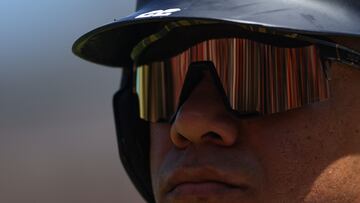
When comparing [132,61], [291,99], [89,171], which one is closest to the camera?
[291,99]

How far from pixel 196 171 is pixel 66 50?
1.22m

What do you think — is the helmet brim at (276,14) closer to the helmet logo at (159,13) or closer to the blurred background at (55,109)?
the helmet logo at (159,13)

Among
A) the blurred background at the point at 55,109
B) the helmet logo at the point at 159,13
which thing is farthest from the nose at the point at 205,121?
the blurred background at the point at 55,109

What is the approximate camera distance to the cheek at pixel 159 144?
131cm

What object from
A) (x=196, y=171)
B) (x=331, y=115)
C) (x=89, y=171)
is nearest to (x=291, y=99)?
(x=331, y=115)

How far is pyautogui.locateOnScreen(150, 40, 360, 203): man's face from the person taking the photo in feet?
3.70

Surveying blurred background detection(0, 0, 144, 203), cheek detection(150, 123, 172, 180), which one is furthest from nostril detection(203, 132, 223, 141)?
blurred background detection(0, 0, 144, 203)

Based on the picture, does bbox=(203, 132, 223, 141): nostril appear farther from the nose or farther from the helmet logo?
the helmet logo

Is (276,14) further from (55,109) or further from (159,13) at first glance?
(55,109)

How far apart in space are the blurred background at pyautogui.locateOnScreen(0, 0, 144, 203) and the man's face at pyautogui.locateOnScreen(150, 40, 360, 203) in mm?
1019

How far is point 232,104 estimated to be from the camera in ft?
3.84

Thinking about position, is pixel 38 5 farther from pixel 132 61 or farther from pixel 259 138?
pixel 259 138

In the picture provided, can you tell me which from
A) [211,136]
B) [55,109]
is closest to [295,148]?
[211,136]

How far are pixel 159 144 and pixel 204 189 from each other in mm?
231
